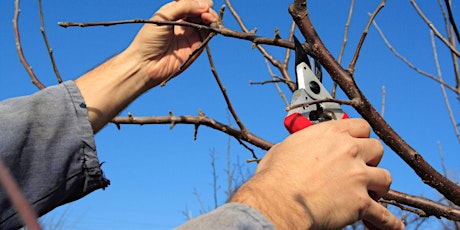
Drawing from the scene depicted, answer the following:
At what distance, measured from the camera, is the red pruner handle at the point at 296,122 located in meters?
1.33

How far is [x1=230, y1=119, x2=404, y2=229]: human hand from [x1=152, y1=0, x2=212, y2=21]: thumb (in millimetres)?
770

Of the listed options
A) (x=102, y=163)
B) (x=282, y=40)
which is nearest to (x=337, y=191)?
(x=282, y=40)

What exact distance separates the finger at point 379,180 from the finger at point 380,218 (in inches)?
1.4

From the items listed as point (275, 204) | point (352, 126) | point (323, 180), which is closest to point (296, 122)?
point (352, 126)

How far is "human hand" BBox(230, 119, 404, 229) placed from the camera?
100 centimetres

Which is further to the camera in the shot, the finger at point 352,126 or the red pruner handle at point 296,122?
the red pruner handle at point 296,122

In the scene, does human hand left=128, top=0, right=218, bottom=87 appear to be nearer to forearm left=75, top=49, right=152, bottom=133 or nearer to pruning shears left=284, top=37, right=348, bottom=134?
forearm left=75, top=49, right=152, bottom=133

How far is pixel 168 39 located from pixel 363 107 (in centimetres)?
81

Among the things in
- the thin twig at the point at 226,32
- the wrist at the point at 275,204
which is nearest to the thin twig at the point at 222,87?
the thin twig at the point at 226,32

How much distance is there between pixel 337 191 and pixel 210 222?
35 cm

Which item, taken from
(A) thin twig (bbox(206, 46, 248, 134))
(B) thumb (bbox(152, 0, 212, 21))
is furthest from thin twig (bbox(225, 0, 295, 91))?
(B) thumb (bbox(152, 0, 212, 21))

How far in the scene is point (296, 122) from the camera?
133 centimetres

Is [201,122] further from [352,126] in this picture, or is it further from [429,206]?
[352,126]

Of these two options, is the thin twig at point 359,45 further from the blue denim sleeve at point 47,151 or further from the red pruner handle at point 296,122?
the blue denim sleeve at point 47,151
